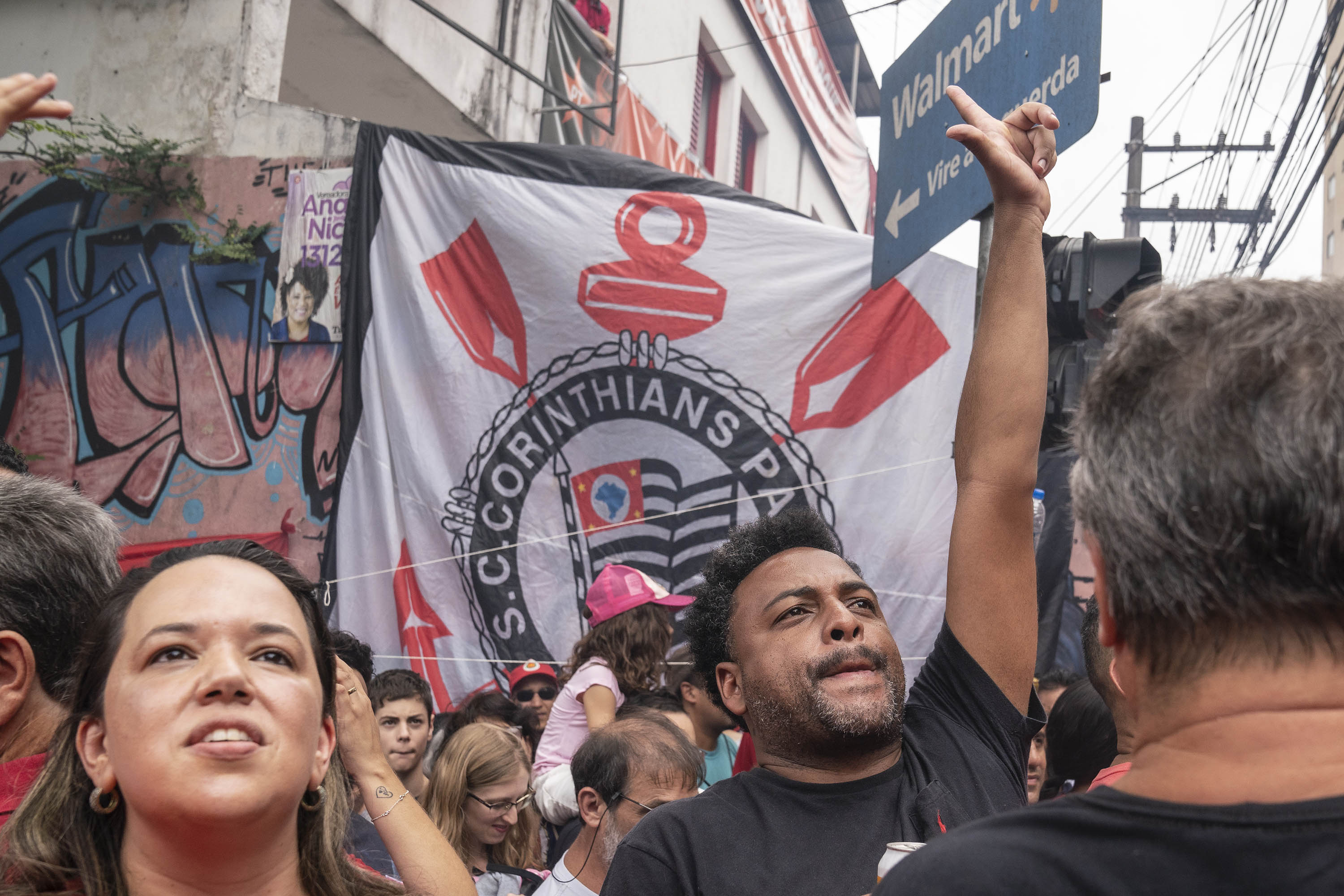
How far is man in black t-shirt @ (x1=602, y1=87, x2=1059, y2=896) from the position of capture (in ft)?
5.76

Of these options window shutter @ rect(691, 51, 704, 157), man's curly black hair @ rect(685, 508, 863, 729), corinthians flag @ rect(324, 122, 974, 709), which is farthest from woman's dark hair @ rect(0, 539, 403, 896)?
window shutter @ rect(691, 51, 704, 157)

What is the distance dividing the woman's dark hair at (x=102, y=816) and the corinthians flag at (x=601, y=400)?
3357 millimetres

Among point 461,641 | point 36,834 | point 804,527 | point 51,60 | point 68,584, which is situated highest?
point 51,60

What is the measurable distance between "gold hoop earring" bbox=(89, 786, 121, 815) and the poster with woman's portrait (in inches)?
202

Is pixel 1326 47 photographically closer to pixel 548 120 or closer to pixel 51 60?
pixel 548 120

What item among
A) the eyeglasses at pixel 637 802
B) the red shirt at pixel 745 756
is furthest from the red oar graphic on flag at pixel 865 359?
the eyeglasses at pixel 637 802

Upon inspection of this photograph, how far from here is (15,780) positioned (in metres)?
1.70

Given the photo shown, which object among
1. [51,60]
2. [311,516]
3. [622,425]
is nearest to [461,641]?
[622,425]

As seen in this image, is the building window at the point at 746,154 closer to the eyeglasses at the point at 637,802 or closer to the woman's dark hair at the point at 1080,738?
the woman's dark hair at the point at 1080,738

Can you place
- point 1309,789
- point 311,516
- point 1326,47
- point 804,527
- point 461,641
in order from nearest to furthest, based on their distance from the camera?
point 1309,789 < point 804,527 < point 461,641 < point 1326,47 < point 311,516

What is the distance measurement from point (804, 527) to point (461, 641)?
10.6 ft

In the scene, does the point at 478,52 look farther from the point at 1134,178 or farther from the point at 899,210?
the point at 1134,178

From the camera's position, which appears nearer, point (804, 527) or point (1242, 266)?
point (1242, 266)

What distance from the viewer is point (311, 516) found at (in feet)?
21.1
